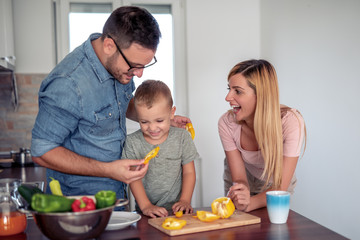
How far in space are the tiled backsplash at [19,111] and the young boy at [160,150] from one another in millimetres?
2198

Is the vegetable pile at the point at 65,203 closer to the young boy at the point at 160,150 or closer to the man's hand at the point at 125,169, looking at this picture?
the man's hand at the point at 125,169

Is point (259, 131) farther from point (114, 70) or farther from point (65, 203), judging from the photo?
point (65, 203)

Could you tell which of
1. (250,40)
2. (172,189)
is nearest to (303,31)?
(250,40)

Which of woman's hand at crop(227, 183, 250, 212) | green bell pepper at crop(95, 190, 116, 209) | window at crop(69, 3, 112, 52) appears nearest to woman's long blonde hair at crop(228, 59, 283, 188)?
woman's hand at crop(227, 183, 250, 212)

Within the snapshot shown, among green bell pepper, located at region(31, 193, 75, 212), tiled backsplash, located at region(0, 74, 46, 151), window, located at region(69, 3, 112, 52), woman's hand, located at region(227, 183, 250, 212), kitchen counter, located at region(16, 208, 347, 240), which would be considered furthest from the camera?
window, located at region(69, 3, 112, 52)

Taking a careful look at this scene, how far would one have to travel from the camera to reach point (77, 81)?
161 cm

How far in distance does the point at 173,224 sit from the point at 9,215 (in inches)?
21.2

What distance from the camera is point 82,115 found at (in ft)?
5.36

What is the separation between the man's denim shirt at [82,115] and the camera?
1.56 m

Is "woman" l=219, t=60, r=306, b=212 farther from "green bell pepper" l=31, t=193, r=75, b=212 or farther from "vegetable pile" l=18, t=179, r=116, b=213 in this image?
"green bell pepper" l=31, t=193, r=75, b=212

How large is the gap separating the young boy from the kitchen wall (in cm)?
122

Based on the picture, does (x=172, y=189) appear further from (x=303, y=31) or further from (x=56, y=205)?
(x=303, y=31)

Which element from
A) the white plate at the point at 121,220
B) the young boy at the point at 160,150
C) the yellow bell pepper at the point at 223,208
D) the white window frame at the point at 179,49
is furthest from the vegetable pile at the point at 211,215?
the white window frame at the point at 179,49

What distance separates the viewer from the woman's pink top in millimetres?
1811
